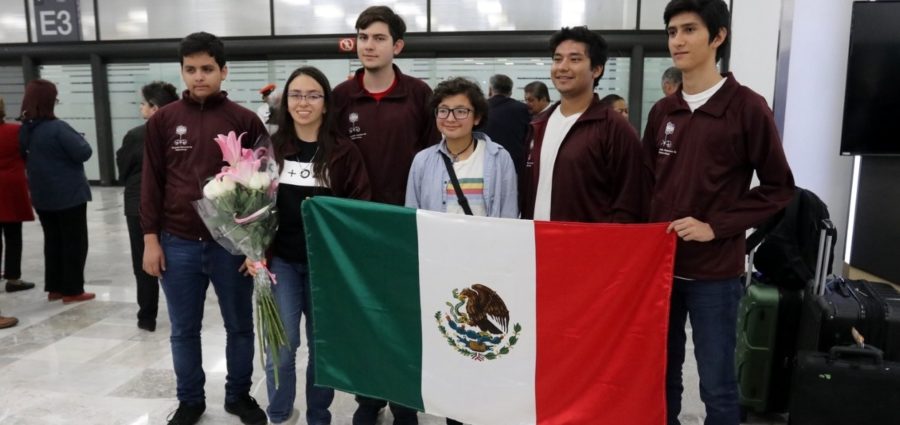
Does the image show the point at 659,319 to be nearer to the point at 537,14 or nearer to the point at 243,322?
the point at 243,322

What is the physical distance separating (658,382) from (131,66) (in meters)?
10.6

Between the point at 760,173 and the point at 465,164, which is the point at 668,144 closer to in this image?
the point at 760,173

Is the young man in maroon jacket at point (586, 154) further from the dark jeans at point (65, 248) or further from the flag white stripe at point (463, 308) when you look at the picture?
the dark jeans at point (65, 248)


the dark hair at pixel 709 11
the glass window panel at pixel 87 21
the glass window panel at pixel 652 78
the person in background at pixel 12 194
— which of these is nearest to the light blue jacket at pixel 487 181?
the dark hair at pixel 709 11

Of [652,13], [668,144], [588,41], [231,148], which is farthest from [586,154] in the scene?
[652,13]

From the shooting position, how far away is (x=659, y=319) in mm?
2158

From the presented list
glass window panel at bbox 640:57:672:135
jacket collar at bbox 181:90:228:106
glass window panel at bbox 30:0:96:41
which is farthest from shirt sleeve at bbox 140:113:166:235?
glass window panel at bbox 30:0:96:41

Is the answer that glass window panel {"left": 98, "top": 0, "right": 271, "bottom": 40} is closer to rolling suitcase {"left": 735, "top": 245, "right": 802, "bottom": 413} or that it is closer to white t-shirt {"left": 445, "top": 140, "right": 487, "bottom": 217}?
white t-shirt {"left": 445, "top": 140, "right": 487, "bottom": 217}

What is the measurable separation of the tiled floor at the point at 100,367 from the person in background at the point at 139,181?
6.3 inches

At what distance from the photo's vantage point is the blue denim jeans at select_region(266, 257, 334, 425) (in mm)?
2616

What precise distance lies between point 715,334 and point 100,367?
3305mm

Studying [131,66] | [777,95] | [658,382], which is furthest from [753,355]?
[131,66]

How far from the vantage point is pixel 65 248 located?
16.0 ft

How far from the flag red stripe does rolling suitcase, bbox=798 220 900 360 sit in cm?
99
